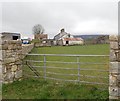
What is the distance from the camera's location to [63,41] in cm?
7319

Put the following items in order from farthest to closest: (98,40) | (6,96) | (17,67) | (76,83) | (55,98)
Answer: (98,40) < (17,67) < (76,83) < (6,96) < (55,98)

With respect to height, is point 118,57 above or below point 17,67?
above

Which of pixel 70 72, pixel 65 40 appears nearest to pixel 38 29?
pixel 65 40

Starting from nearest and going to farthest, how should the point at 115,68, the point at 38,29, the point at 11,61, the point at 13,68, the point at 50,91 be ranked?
1. the point at 115,68
2. the point at 50,91
3. the point at 11,61
4. the point at 13,68
5. the point at 38,29

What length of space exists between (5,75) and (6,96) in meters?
1.29

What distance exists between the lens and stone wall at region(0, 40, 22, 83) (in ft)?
24.5

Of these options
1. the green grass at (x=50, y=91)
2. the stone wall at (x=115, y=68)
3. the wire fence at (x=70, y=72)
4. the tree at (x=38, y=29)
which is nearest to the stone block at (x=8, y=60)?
the wire fence at (x=70, y=72)

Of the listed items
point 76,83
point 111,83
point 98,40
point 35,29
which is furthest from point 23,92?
point 35,29

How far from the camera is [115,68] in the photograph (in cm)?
548

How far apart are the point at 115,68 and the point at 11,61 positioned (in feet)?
13.4

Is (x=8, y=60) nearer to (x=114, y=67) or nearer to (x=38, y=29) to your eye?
(x=114, y=67)

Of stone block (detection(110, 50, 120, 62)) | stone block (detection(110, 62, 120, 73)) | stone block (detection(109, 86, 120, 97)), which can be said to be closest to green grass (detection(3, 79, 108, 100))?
stone block (detection(109, 86, 120, 97))

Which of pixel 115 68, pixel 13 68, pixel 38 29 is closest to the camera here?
pixel 115 68

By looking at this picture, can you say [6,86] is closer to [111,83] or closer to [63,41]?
[111,83]
